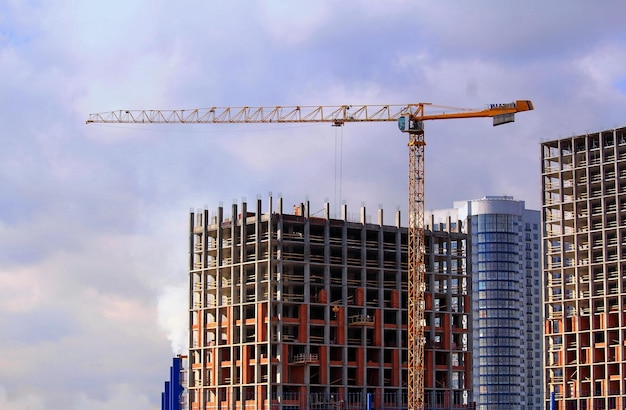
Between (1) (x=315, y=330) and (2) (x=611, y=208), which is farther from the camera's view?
(2) (x=611, y=208)

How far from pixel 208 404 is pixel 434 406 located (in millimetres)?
32862

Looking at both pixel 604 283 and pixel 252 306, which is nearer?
pixel 252 306

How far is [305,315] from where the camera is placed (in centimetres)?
18450

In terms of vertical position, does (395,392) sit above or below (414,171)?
below

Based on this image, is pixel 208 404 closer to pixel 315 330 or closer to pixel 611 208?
pixel 315 330

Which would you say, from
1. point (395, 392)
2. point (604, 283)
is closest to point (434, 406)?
point (395, 392)

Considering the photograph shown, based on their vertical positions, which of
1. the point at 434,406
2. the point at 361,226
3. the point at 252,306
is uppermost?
the point at 361,226

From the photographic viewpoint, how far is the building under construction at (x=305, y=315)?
7200 inches

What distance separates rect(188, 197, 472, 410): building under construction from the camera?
18288 cm

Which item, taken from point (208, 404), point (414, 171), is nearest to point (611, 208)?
point (414, 171)

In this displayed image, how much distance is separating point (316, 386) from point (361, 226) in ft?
79.1

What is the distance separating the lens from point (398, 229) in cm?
19500

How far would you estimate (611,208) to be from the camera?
199875mm

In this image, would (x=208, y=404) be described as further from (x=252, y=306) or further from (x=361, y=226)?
(x=361, y=226)
